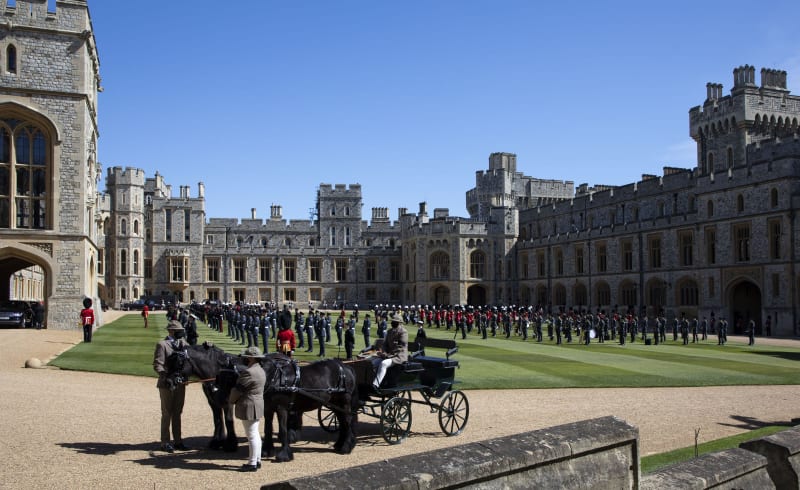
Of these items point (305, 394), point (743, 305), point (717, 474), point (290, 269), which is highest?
point (290, 269)

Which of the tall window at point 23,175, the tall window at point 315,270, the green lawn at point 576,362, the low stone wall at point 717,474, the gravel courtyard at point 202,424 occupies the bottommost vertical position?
the green lawn at point 576,362

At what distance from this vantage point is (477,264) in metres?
62.8

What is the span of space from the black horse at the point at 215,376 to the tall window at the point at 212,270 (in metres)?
61.8

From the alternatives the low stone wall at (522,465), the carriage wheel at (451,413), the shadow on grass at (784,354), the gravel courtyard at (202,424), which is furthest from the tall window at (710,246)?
the low stone wall at (522,465)

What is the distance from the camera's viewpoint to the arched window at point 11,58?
88.7 ft

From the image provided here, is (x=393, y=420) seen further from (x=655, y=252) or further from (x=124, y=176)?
(x=124, y=176)

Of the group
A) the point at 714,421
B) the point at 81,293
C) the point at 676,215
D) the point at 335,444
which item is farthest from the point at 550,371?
the point at 676,215

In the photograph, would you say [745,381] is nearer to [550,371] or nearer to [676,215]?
[550,371]

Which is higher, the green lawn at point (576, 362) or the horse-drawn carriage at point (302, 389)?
the horse-drawn carriage at point (302, 389)

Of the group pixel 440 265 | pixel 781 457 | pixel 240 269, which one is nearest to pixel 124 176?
pixel 240 269

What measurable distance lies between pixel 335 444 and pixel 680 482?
19.6 feet

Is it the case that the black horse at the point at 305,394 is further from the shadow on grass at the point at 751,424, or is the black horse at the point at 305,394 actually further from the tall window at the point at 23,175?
the tall window at the point at 23,175

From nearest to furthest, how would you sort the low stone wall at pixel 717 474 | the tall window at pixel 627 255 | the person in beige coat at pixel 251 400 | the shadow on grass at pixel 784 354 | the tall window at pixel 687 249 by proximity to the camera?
the low stone wall at pixel 717 474 → the person in beige coat at pixel 251 400 → the shadow on grass at pixel 784 354 → the tall window at pixel 687 249 → the tall window at pixel 627 255

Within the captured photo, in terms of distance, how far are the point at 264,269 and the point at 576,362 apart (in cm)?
5373
